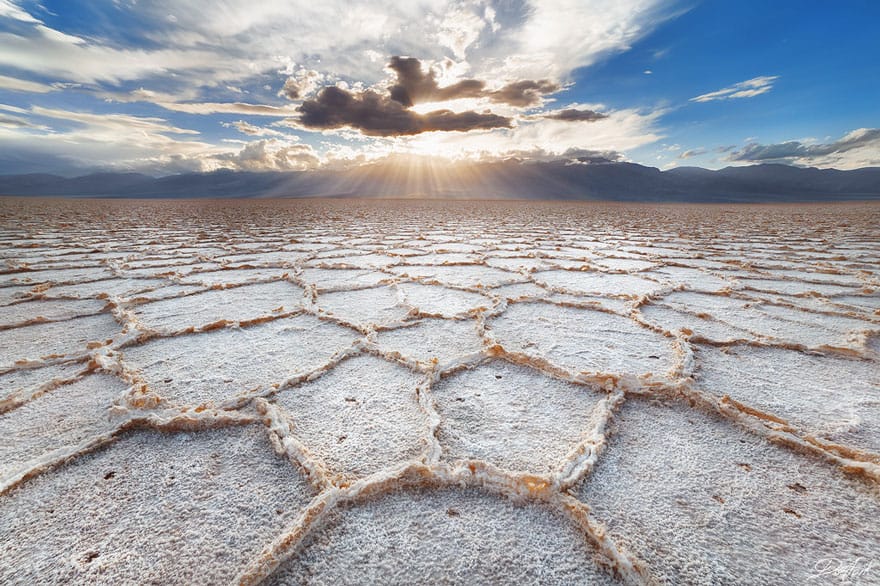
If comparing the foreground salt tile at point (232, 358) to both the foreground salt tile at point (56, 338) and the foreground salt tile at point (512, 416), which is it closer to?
the foreground salt tile at point (56, 338)

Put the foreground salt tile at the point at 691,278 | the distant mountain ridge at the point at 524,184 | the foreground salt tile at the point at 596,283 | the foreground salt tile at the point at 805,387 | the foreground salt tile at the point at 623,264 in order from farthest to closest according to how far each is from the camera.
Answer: the distant mountain ridge at the point at 524,184 < the foreground salt tile at the point at 623,264 < the foreground salt tile at the point at 691,278 < the foreground salt tile at the point at 596,283 < the foreground salt tile at the point at 805,387

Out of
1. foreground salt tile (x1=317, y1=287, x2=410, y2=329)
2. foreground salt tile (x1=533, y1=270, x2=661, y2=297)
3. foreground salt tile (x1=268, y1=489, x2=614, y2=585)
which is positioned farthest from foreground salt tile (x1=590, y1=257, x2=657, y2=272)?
foreground salt tile (x1=268, y1=489, x2=614, y2=585)

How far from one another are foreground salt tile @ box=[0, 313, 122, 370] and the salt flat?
1cm

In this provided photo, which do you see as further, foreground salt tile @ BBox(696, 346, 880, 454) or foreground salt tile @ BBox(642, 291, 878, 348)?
foreground salt tile @ BBox(642, 291, 878, 348)

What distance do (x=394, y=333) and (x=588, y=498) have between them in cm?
103

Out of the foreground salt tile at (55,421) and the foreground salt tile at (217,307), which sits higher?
the foreground salt tile at (55,421)

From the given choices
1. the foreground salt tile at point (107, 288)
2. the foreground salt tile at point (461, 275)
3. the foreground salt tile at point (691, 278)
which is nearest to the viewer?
the foreground salt tile at point (107, 288)

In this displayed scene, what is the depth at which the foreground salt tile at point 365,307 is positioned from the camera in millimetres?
1794

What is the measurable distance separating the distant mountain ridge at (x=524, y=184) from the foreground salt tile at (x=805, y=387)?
78.9 m

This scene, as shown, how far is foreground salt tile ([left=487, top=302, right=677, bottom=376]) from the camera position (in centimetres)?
132

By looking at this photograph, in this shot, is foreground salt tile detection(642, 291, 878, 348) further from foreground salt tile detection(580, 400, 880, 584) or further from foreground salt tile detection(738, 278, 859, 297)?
foreground salt tile detection(580, 400, 880, 584)

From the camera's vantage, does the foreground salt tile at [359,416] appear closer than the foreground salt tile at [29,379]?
Yes

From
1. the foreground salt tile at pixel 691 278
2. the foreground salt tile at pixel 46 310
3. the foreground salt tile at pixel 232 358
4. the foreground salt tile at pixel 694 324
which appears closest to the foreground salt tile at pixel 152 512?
the foreground salt tile at pixel 232 358

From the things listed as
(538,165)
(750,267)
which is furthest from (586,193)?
(750,267)
